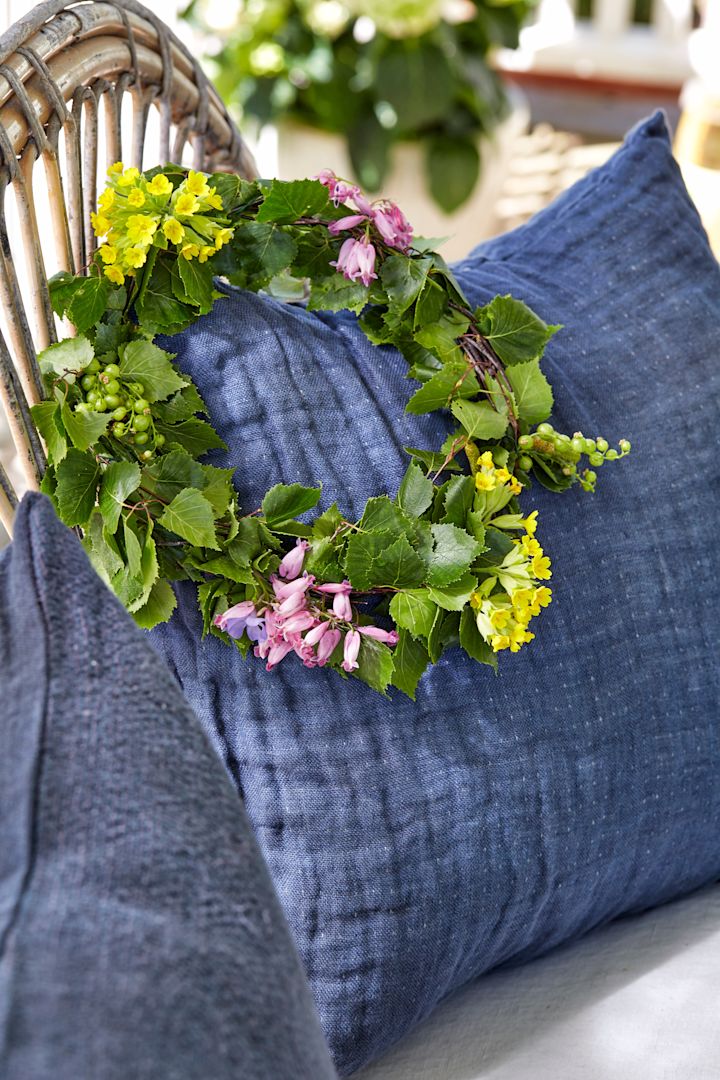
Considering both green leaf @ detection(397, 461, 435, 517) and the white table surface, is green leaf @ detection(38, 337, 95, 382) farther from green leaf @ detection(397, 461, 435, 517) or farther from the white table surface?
the white table surface

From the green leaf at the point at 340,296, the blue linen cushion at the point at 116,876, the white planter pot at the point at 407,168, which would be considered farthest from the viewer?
the white planter pot at the point at 407,168

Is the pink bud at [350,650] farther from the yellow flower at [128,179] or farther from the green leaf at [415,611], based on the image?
the yellow flower at [128,179]

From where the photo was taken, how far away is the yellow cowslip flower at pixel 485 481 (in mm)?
631

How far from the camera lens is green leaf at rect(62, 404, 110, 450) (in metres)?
0.60

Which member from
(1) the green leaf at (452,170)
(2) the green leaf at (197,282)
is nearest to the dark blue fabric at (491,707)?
(2) the green leaf at (197,282)

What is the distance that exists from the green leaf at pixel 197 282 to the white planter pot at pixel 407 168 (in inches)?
80.3

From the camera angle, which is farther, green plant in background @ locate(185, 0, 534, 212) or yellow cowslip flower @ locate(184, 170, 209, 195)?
green plant in background @ locate(185, 0, 534, 212)

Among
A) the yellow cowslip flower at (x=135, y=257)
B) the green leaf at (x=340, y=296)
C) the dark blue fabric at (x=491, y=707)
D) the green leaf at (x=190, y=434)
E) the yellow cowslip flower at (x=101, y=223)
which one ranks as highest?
the yellow cowslip flower at (x=101, y=223)

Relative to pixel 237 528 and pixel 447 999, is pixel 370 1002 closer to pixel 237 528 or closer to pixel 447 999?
pixel 447 999

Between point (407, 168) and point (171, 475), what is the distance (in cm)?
223

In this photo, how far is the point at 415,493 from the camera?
633mm

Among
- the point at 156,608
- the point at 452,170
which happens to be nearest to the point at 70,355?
the point at 156,608

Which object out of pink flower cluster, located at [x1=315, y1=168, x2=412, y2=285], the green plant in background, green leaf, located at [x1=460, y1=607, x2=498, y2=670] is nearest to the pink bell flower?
pink flower cluster, located at [x1=315, y1=168, x2=412, y2=285]

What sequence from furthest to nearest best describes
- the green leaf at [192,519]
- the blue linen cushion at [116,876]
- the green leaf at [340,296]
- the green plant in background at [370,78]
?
1. the green plant in background at [370,78]
2. the green leaf at [340,296]
3. the green leaf at [192,519]
4. the blue linen cushion at [116,876]
